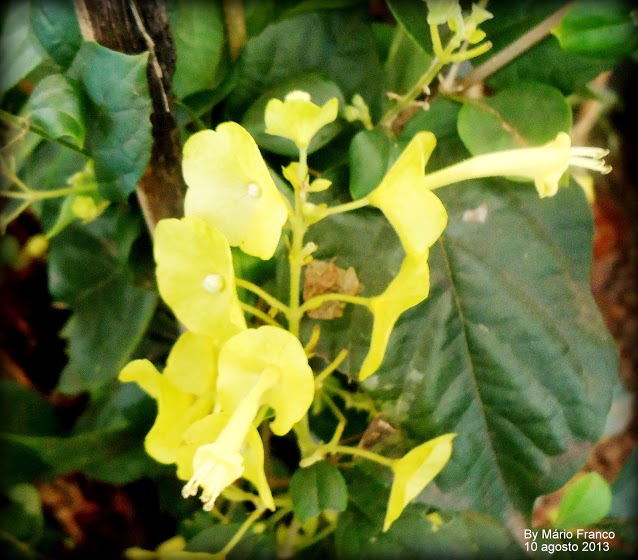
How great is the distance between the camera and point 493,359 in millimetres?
439

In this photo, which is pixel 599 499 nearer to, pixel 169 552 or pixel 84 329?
pixel 169 552

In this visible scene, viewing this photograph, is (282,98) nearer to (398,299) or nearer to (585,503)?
(398,299)

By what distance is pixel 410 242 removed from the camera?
31 centimetres

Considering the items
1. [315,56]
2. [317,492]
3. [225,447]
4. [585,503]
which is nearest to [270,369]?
[225,447]

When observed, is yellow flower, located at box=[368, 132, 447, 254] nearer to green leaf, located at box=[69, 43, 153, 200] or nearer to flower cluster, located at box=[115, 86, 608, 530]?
flower cluster, located at box=[115, 86, 608, 530]

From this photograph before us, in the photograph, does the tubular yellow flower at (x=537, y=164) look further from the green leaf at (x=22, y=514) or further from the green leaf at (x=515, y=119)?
the green leaf at (x=22, y=514)

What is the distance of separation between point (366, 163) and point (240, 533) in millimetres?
320

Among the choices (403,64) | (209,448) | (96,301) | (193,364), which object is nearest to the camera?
(209,448)

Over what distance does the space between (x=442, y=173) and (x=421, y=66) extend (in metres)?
0.18

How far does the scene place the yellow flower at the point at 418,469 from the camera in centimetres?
39

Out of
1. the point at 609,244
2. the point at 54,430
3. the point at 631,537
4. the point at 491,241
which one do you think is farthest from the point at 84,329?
the point at 609,244

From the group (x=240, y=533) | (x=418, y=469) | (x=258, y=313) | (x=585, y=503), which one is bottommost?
(x=585, y=503)

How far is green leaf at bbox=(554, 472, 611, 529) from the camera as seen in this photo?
0.56 metres

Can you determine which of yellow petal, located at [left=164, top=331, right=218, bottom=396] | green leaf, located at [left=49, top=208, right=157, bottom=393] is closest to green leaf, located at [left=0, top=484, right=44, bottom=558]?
green leaf, located at [left=49, top=208, right=157, bottom=393]
